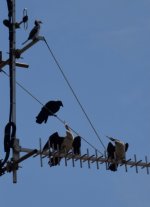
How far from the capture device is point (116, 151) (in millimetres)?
27219

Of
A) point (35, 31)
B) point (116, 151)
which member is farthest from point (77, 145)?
point (35, 31)

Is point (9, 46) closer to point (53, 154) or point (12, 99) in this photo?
point (12, 99)

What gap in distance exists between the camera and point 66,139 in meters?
27.0

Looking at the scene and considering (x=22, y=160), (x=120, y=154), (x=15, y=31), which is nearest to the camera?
(x=22, y=160)

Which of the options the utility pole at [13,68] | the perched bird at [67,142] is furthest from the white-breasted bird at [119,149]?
the utility pole at [13,68]

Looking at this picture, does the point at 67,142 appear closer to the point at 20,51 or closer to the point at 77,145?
the point at 77,145

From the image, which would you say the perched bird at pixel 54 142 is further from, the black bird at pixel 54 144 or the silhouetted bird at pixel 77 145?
the silhouetted bird at pixel 77 145

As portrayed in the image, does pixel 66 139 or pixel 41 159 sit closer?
pixel 41 159

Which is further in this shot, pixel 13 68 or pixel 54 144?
pixel 54 144

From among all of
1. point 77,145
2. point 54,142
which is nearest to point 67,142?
point 77,145

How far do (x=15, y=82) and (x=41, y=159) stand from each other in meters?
2.36

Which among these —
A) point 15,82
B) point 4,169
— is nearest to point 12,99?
point 15,82

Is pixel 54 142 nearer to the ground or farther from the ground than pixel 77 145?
nearer to the ground

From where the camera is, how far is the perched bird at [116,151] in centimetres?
2575
